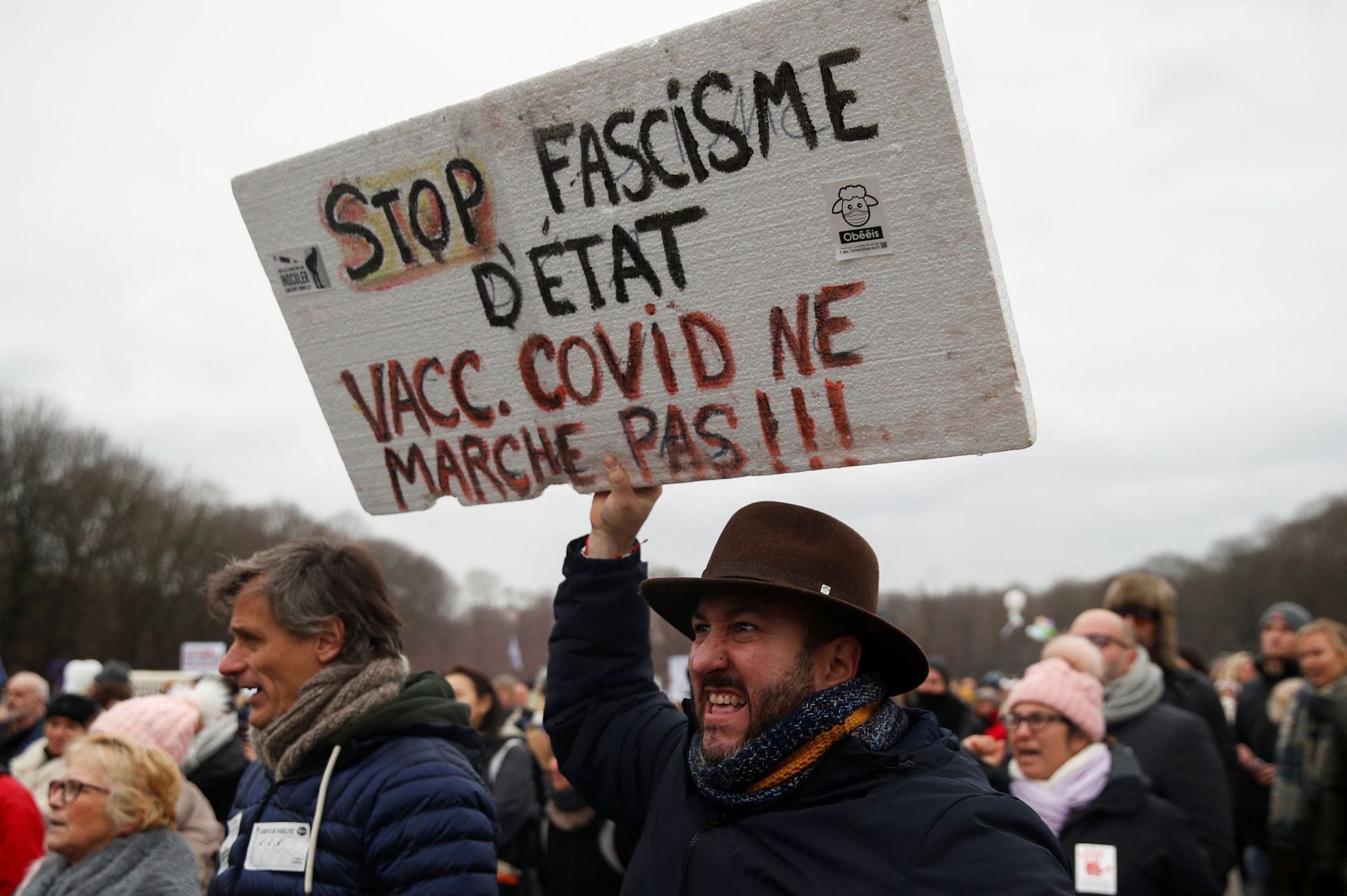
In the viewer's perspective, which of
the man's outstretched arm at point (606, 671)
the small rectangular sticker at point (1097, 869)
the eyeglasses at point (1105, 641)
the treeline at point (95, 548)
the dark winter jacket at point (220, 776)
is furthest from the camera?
the treeline at point (95, 548)

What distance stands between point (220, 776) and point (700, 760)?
375cm

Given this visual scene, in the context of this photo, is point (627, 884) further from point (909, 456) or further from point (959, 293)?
point (959, 293)

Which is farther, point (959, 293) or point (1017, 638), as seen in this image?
point (1017, 638)

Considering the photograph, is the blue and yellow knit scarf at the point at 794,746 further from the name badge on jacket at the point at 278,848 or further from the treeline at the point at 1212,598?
the treeline at the point at 1212,598

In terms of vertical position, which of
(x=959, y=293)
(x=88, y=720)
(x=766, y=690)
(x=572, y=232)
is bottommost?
(x=88, y=720)

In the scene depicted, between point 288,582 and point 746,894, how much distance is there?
1.60 metres

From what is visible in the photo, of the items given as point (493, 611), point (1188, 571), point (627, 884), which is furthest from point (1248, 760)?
point (1188, 571)

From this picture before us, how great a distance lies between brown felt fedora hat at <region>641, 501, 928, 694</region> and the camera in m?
2.38

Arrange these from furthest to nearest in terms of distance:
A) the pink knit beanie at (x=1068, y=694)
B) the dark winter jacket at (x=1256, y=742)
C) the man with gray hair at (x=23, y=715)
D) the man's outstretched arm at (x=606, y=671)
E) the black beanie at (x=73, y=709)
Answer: the man with gray hair at (x=23, y=715)
the dark winter jacket at (x=1256, y=742)
the black beanie at (x=73, y=709)
the pink knit beanie at (x=1068, y=694)
the man's outstretched arm at (x=606, y=671)

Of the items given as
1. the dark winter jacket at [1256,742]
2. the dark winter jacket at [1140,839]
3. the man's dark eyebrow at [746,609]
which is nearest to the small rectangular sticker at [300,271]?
the man's dark eyebrow at [746,609]

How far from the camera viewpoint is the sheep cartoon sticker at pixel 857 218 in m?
2.20

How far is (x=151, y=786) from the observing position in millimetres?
3742

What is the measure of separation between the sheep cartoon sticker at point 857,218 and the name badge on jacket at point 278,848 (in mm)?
1904

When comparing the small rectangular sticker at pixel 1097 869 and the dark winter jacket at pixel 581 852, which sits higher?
the small rectangular sticker at pixel 1097 869
